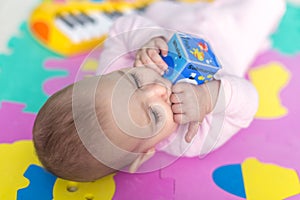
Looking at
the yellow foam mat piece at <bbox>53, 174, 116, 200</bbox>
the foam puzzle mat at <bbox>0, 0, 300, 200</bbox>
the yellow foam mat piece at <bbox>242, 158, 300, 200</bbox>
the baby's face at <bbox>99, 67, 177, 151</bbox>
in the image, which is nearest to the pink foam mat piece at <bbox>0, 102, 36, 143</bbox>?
the foam puzzle mat at <bbox>0, 0, 300, 200</bbox>

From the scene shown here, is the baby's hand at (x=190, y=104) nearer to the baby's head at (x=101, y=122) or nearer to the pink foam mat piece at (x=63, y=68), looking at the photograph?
the baby's head at (x=101, y=122)

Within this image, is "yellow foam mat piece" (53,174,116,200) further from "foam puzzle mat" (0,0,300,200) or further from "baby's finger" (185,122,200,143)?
"baby's finger" (185,122,200,143)

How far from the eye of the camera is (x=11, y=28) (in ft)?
3.45

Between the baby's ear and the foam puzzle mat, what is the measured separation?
2 centimetres

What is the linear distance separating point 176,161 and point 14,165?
275mm

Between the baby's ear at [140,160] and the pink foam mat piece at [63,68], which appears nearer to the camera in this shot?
the baby's ear at [140,160]

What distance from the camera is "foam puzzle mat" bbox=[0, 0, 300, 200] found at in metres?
0.75

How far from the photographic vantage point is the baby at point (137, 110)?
0.64 meters

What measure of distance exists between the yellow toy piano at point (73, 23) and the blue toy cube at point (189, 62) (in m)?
0.36

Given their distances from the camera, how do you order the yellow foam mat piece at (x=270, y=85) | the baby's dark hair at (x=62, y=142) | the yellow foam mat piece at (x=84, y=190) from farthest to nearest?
the yellow foam mat piece at (x=270, y=85) < the yellow foam mat piece at (x=84, y=190) < the baby's dark hair at (x=62, y=142)

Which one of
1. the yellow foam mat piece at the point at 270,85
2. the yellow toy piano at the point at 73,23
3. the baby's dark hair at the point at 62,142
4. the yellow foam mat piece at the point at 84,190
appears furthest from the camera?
the yellow toy piano at the point at 73,23

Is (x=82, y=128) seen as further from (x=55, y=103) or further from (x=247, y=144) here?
(x=247, y=144)

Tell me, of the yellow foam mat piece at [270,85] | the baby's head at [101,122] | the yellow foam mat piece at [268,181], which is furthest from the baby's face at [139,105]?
the yellow foam mat piece at [270,85]

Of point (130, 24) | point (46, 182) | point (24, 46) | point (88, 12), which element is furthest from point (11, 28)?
point (46, 182)
